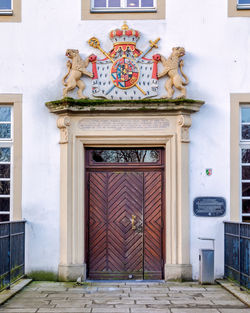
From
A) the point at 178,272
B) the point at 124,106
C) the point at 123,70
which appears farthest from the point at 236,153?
the point at 123,70

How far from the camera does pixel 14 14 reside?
10.4m

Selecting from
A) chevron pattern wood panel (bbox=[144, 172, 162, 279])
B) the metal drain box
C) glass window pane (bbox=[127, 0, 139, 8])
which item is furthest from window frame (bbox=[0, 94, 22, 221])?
the metal drain box

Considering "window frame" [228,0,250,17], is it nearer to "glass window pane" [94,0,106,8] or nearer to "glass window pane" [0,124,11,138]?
"glass window pane" [94,0,106,8]

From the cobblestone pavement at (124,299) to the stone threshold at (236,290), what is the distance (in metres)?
0.07

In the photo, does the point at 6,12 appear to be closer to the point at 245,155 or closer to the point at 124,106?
the point at 124,106

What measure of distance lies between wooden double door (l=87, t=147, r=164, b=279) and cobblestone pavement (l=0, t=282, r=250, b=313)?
0.45m

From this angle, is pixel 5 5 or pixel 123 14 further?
pixel 5 5

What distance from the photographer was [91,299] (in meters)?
8.56

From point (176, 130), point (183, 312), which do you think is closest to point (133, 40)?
point (176, 130)

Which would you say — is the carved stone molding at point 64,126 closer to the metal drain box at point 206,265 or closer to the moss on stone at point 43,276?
the moss on stone at point 43,276

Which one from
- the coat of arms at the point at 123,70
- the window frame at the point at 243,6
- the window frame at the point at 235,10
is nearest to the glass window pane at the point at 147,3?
the coat of arms at the point at 123,70

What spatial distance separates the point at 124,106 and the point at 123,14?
5.32 ft

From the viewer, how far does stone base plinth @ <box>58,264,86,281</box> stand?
10047 mm

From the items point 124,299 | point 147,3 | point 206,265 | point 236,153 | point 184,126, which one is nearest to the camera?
point 124,299
